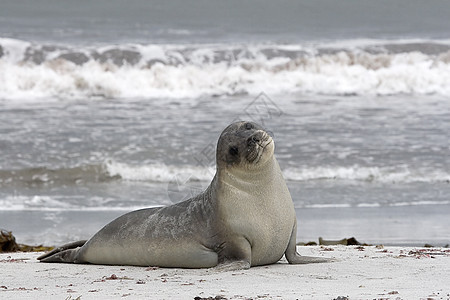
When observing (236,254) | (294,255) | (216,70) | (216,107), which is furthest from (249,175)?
(216,70)

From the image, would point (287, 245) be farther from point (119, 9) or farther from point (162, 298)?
point (119, 9)

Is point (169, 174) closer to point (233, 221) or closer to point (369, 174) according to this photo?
point (369, 174)

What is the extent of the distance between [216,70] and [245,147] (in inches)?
634

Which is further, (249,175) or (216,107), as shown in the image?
(216,107)

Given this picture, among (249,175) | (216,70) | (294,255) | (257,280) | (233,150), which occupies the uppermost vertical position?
(216,70)

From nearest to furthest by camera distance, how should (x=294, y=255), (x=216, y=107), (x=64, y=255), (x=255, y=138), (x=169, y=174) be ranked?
(x=255, y=138) < (x=294, y=255) < (x=64, y=255) < (x=169, y=174) < (x=216, y=107)

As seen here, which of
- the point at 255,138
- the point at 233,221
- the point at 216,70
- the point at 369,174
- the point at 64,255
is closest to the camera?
the point at 255,138

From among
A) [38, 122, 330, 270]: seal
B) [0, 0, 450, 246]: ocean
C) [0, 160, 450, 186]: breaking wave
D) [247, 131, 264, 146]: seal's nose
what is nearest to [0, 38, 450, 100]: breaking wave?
[0, 0, 450, 246]: ocean

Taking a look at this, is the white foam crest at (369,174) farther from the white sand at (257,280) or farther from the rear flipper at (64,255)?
the rear flipper at (64,255)

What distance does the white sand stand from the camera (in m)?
4.58

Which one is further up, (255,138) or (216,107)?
(216,107)

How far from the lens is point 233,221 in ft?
18.2

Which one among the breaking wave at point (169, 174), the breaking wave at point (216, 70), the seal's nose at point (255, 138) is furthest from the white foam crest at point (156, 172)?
the breaking wave at point (216, 70)

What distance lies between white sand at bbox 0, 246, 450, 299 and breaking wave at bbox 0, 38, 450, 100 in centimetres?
1367
